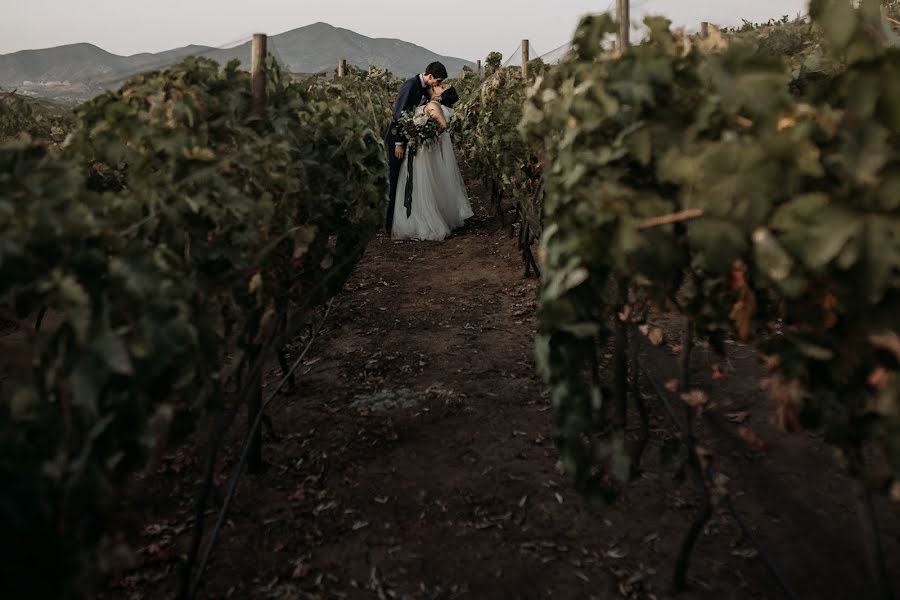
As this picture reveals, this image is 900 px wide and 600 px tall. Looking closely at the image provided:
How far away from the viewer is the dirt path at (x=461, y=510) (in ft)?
8.97

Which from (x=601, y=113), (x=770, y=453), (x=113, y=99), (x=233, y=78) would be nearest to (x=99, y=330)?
(x=601, y=113)

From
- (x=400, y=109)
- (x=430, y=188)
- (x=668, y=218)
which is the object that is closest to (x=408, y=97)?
(x=400, y=109)

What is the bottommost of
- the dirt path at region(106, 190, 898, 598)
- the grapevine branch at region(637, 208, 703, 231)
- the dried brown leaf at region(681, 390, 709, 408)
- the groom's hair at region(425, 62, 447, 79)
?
the dirt path at region(106, 190, 898, 598)

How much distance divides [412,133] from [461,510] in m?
6.81

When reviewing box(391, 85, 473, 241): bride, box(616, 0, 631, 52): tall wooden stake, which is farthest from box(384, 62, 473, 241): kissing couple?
box(616, 0, 631, 52): tall wooden stake

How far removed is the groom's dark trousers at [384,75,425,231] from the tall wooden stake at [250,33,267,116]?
5.81 m

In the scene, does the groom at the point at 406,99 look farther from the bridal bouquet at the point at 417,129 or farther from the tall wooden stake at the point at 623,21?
the tall wooden stake at the point at 623,21

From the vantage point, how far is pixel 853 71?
143 cm

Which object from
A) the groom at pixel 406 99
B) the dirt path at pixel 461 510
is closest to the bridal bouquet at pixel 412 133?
the groom at pixel 406 99

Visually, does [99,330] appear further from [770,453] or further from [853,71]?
[770,453]

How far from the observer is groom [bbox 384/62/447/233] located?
30.2ft

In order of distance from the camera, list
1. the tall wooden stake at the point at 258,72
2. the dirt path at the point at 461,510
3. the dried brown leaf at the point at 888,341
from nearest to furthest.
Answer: the dried brown leaf at the point at 888,341 < the dirt path at the point at 461,510 < the tall wooden stake at the point at 258,72

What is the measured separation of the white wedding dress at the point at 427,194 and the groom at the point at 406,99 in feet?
0.40

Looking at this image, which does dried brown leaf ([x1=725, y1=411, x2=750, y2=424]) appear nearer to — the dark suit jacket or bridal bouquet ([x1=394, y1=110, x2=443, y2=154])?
bridal bouquet ([x1=394, y1=110, x2=443, y2=154])
